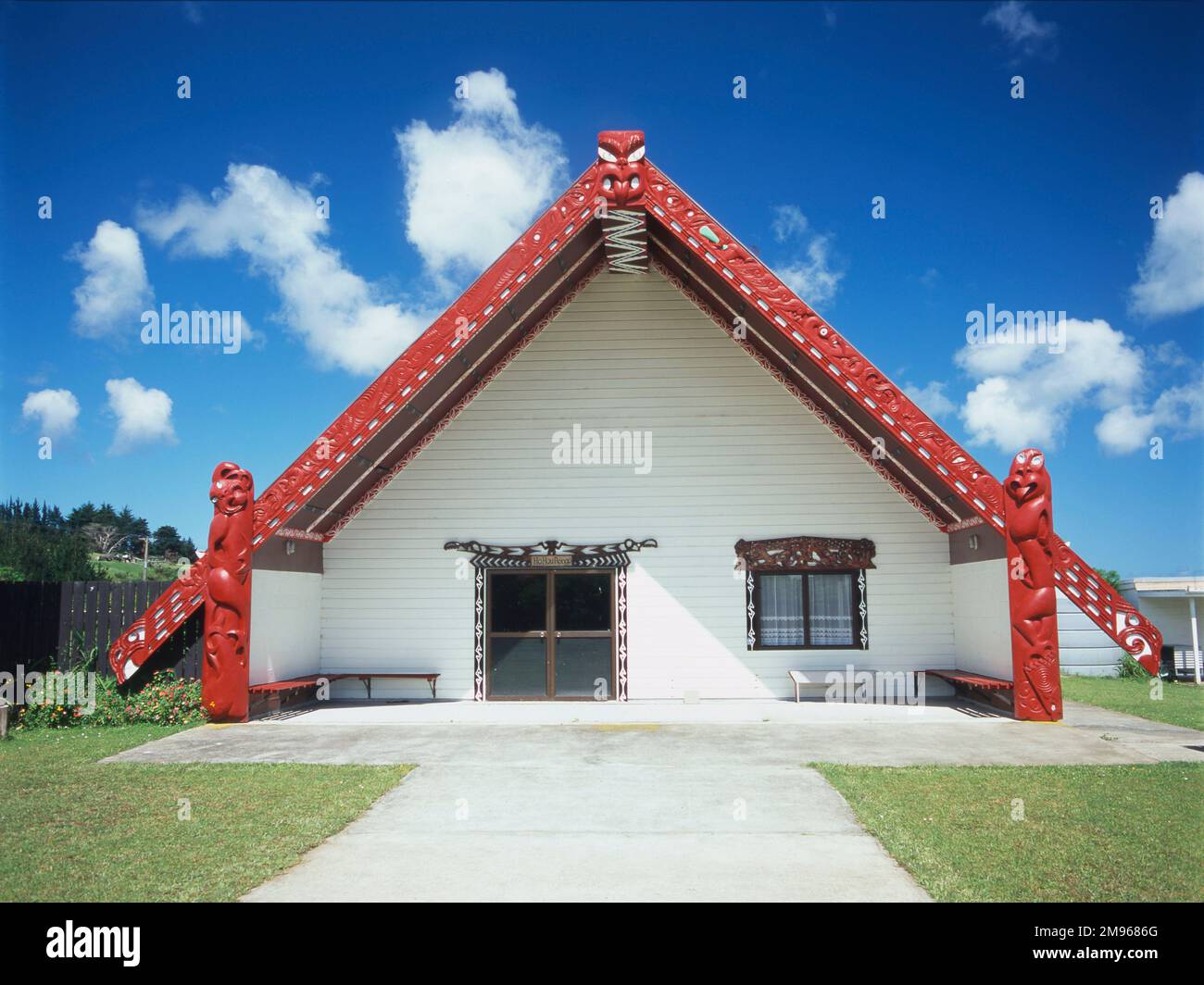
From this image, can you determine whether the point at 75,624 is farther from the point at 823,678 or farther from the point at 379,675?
the point at 823,678

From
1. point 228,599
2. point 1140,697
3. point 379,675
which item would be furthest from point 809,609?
point 228,599

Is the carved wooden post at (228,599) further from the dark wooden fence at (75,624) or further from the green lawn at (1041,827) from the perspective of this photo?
the green lawn at (1041,827)

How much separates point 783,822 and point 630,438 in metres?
8.99

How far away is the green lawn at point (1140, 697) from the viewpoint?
12.7 m

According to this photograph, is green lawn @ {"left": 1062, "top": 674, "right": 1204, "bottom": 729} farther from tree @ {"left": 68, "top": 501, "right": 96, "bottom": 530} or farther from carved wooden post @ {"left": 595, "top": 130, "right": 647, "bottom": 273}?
tree @ {"left": 68, "top": 501, "right": 96, "bottom": 530}

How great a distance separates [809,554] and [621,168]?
7037mm

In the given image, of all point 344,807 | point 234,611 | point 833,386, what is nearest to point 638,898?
point 344,807

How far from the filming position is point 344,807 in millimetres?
Answer: 7488

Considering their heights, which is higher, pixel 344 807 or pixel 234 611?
pixel 234 611

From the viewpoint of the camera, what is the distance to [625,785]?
8.49 meters

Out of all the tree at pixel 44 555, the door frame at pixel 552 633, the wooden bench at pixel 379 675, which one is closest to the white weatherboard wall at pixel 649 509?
the wooden bench at pixel 379 675

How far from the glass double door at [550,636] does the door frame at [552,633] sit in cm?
2

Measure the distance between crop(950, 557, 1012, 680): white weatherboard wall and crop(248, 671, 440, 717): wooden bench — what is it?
8957mm
